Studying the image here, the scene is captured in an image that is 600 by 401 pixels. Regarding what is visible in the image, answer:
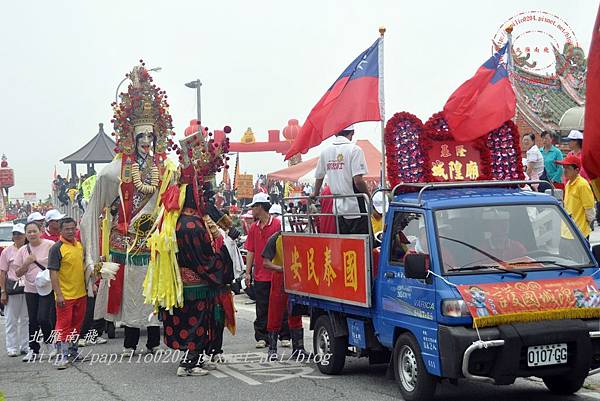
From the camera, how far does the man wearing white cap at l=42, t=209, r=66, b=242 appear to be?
1330 cm

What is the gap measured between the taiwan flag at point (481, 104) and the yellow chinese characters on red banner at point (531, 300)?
95.5 inches

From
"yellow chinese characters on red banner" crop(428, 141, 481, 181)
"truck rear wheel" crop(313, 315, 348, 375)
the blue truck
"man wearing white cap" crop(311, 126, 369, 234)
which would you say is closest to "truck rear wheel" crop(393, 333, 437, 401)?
the blue truck

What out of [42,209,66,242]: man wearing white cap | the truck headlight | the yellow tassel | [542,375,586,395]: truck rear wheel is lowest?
[542,375,586,395]: truck rear wheel

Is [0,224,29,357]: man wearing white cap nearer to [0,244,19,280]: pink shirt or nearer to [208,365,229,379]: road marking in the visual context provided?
[0,244,19,280]: pink shirt

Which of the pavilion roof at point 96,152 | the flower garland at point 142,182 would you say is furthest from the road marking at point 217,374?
the pavilion roof at point 96,152

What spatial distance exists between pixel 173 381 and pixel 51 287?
10.1ft

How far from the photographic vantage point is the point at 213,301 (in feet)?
35.1

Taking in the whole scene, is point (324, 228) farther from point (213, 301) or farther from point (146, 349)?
point (146, 349)

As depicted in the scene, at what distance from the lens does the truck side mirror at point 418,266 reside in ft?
25.2

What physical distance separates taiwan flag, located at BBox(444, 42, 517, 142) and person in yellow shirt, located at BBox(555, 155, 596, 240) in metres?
1.65

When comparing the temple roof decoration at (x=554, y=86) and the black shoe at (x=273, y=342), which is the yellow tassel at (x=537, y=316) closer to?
the black shoe at (x=273, y=342)

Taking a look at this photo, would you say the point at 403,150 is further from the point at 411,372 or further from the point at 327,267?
the point at 411,372

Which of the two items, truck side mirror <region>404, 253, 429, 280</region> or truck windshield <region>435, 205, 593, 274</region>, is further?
truck windshield <region>435, 205, 593, 274</region>

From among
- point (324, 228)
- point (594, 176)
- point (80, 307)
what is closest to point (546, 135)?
point (324, 228)
